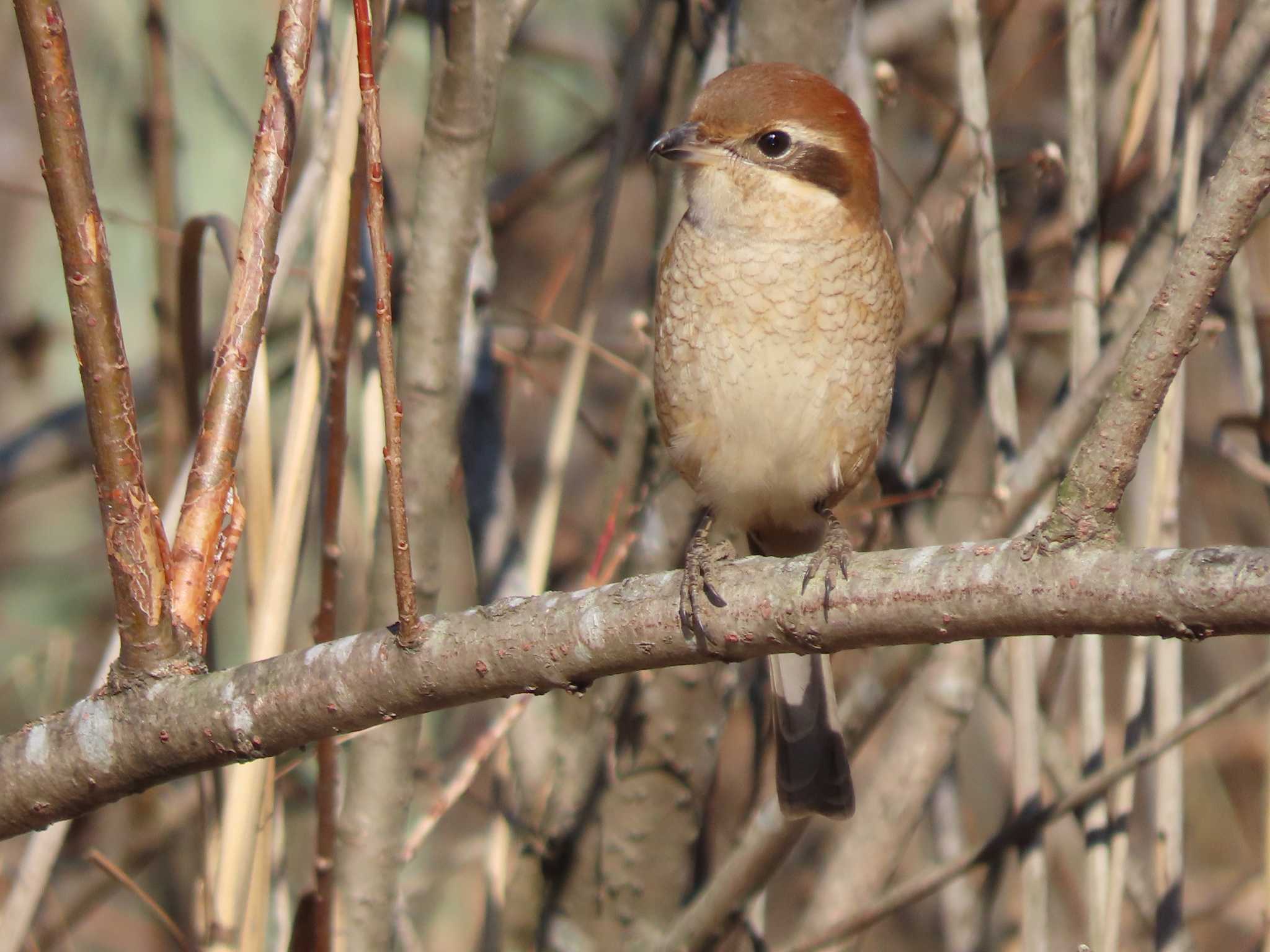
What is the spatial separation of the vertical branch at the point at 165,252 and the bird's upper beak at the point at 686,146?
112cm

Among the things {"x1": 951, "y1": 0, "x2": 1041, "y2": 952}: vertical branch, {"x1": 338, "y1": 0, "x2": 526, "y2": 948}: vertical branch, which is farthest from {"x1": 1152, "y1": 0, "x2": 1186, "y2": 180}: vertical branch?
{"x1": 338, "y1": 0, "x2": 526, "y2": 948}: vertical branch

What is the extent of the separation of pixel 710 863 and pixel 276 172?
1.83 meters

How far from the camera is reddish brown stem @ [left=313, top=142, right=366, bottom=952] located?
1.89 m

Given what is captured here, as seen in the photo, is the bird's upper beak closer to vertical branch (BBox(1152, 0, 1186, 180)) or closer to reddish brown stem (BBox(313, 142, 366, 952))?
reddish brown stem (BBox(313, 142, 366, 952))

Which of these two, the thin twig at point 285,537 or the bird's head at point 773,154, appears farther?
the bird's head at point 773,154

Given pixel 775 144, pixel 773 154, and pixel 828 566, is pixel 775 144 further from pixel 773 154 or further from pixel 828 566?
pixel 828 566

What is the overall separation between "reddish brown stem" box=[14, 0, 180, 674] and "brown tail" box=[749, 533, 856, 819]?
3.46 feet

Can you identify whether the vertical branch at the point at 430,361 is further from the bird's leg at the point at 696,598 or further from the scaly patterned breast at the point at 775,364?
the bird's leg at the point at 696,598

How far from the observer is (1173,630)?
112cm

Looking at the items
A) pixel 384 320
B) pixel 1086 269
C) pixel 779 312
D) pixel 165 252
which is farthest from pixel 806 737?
Answer: pixel 165 252

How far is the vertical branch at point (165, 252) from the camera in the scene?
2.87 m

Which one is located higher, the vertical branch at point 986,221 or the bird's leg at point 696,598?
the vertical branch at point 986,221

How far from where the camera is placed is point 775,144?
231 centimetres

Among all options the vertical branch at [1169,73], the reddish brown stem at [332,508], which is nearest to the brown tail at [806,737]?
the reddish brown stem at [332,508]
